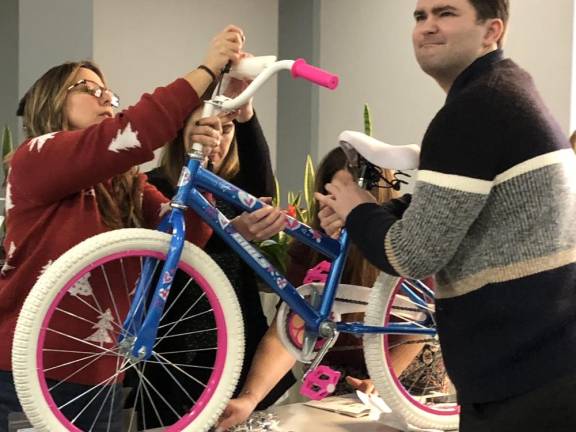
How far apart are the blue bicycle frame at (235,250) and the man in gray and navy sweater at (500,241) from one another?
31cm

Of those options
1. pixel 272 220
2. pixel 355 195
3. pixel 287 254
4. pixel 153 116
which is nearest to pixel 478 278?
pixel 355 195

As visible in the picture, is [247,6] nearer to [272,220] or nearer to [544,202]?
[272,220]

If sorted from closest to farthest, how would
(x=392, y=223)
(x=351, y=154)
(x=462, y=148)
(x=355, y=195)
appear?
(x=462, y=148) < (x=392, y=223) < (x=355, y=195) < (x=351, y=154)

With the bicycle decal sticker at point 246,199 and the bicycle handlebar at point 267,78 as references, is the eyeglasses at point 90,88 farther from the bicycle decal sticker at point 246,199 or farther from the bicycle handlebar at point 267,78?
the bicycle decal sticker at point 246,199

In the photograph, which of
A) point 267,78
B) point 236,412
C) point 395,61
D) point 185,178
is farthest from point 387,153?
point 395,61

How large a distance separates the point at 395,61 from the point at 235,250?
262cm

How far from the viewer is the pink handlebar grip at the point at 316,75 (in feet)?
3.88

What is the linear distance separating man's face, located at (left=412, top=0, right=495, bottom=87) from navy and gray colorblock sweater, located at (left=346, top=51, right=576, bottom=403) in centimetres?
4

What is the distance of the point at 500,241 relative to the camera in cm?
107

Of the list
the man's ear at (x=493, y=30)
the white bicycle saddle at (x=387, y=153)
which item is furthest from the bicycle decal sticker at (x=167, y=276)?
the man's ear at (x=493, y=30)

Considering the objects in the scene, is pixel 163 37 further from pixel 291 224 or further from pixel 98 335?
pixel 98 335

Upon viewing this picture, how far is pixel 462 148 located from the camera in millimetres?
1023

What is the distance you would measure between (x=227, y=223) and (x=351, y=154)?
0.31 m

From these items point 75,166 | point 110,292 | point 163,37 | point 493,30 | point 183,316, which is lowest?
point 183,316
